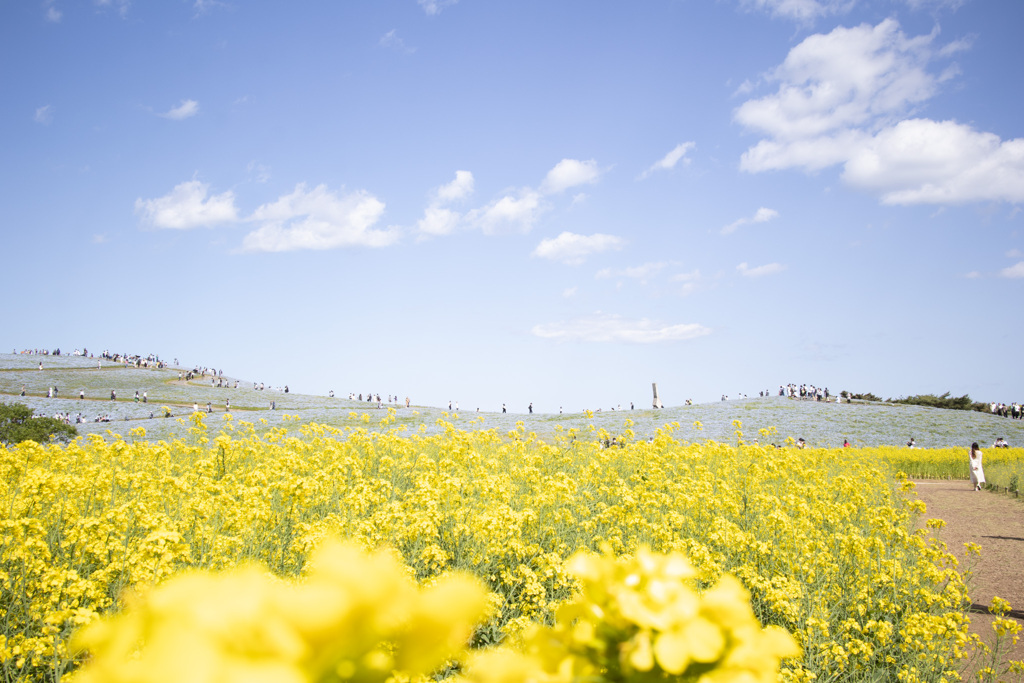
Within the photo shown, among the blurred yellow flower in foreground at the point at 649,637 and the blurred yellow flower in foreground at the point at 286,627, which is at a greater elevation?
the blurred yellow flower in foreground at the point at 286,627

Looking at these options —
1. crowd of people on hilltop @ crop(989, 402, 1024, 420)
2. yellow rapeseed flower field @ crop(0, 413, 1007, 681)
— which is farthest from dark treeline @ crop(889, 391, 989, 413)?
yellow rapeseed flower field @ crop(0, 413, 1007, 681)

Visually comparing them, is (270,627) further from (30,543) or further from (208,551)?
(30,543)

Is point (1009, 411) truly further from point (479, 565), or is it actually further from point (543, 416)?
point (479, 565)

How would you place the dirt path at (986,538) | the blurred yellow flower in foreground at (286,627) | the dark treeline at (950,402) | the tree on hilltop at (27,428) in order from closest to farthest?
the blurred yellow flower in foreground at (286,627) < the dirt path at (986,538) < the tree on hilltop at (27,428) < the dark treeline at (950,402)

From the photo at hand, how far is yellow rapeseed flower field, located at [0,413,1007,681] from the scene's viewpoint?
73cm

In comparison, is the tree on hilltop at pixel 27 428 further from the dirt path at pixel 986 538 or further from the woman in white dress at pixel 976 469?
the woman in white dress at pixel 976 469

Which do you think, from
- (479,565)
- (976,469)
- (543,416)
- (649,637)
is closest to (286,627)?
(649,637)

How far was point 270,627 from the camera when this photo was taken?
0.45 metres

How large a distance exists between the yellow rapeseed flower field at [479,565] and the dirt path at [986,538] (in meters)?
1.32

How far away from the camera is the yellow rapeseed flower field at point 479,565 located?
2.40 feet

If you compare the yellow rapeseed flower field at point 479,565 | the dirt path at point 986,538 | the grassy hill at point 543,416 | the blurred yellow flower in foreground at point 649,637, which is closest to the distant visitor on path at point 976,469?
the dirt path at point 986,538

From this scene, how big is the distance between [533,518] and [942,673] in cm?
418

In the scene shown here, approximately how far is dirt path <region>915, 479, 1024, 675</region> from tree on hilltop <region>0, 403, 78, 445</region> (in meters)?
24.6

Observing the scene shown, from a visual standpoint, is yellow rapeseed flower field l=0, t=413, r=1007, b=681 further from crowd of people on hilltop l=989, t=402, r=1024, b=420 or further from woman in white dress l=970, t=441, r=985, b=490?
crowd of people on hilltop l=989, t=402, r=1024, b=420
